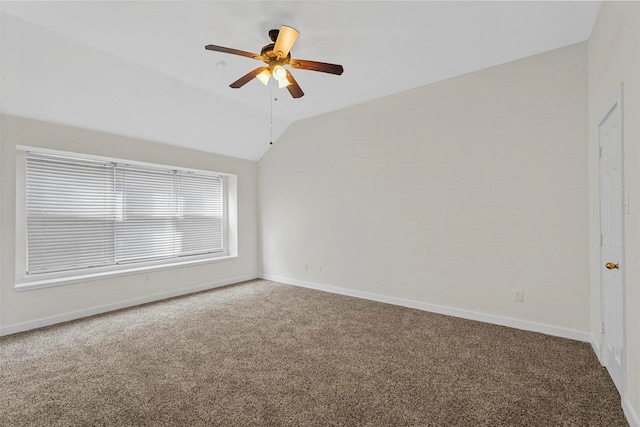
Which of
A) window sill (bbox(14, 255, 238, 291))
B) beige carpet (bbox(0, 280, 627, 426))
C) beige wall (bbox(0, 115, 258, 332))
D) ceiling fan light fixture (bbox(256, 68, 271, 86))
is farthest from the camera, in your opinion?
window sill (bbox(14, 255, 238, 291))

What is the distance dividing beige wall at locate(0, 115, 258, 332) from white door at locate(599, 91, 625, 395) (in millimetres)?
Answer: 4871

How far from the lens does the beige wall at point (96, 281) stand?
313 cm

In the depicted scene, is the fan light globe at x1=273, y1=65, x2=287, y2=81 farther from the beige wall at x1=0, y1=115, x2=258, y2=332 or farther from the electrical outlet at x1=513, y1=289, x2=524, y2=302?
the electrical outlet at x1=513, y1=289, x2=524, y2=302

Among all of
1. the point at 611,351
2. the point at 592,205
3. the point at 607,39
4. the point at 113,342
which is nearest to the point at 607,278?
the point at 611,351

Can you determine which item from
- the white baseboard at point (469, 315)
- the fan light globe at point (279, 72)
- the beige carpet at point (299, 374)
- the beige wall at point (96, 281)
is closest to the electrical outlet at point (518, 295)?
the white baseboard at point (469, 315)

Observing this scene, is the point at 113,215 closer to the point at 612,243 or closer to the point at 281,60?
the point at 281,60

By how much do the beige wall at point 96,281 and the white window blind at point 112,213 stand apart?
0.25 metres

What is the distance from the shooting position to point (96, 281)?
3.78 metres

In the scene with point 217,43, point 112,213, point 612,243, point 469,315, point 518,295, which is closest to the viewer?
point 612,243

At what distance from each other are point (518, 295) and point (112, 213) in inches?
200

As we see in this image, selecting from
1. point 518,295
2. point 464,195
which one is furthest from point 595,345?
point 464,195

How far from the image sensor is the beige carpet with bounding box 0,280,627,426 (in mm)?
1858

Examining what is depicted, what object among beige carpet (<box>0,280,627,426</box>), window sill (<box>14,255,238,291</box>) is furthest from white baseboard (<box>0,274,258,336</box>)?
window sill (<box>14,255,238,291</box>)

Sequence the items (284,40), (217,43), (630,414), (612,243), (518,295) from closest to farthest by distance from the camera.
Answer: (630,414) < (612,243) < (284,40) < (217,43) < (518,295)
